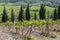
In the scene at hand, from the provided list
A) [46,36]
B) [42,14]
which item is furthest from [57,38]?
[42,14]

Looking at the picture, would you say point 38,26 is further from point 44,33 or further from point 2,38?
point 2,38

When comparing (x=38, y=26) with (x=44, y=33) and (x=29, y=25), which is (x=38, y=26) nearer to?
(x=29, y=25)

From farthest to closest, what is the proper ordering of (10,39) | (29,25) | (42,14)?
(42,14), (29,25), (10,39)

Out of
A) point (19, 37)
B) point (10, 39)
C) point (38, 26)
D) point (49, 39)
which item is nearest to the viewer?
point (10, 39)

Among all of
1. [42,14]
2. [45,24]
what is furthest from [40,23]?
[42,14]

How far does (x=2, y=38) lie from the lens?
17.3 m

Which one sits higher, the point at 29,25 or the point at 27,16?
the point at 29,25

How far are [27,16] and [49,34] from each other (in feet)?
204

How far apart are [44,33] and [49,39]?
266 cm

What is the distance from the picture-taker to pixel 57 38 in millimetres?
21562

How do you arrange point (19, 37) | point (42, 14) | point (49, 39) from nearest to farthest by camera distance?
point (19, 37) → point (49, 39) → point (42, 14)

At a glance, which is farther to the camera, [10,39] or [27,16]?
[27,16]

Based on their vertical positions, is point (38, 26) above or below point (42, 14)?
above

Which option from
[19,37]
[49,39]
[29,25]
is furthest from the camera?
[29,25]
